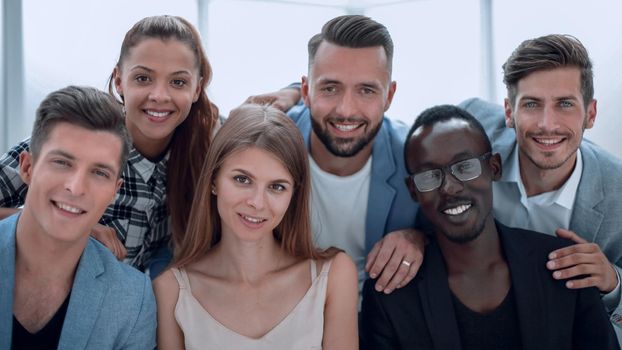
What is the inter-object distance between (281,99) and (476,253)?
3.45 feet

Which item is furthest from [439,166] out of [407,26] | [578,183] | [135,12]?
[407,26]

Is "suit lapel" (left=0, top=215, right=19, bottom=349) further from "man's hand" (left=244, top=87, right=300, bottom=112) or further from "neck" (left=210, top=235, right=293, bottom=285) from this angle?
"man's hand" (left=244, top=87, right=300, bottom=112)

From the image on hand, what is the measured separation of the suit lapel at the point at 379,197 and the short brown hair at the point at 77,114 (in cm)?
98

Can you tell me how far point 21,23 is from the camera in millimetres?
3207

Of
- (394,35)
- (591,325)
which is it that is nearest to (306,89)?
(591,325)

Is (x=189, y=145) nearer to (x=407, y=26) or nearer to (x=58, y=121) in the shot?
(x=58, y=121)

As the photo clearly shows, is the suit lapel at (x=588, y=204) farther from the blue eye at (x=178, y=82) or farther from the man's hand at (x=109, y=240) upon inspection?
the man's hand at (x=109, y=240)

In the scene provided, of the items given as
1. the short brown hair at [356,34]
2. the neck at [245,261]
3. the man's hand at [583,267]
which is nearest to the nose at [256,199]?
Result: the neck at [245,261]

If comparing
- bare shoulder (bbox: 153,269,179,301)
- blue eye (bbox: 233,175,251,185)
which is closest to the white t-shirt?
blue eye (bbox: 233,175,251,185)

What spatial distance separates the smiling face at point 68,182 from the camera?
1.64 metres

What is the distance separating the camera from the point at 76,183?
5.36ft

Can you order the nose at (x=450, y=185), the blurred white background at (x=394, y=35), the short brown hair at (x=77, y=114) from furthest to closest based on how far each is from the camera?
the blurred white background at (x=394, y=35), the nose at (x=450, y=185), the short brown hair at (x=77, y=114)

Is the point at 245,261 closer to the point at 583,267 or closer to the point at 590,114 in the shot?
the point at 583,267

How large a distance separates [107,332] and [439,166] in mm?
1124
